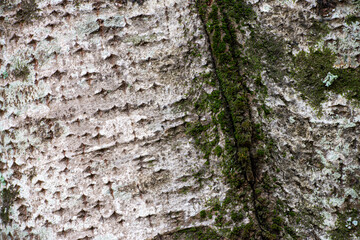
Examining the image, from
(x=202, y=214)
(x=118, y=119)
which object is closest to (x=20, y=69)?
(x=118, y=119)

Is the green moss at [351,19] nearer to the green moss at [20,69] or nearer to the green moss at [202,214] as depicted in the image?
the green moss at [202,214]

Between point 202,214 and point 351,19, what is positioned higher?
point 351,19

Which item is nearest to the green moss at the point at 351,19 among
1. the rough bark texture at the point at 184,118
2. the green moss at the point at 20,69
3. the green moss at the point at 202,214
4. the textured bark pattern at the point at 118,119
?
the rough bark texture at the point at 184,118

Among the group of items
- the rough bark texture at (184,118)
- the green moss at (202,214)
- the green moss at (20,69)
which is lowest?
the green moss at (202,214)

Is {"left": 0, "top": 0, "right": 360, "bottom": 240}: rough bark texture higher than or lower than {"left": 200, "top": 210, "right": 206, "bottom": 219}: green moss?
higher

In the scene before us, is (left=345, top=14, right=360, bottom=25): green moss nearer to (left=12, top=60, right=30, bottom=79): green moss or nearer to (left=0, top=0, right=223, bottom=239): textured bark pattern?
(left=0, top=0, right=223, bottom=239): textured bark pattern

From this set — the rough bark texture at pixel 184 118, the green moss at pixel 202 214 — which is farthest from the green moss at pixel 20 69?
the green moss at pixel 202 214

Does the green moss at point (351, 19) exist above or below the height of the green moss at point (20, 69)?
below

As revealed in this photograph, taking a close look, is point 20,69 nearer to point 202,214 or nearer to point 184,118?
point 184,118

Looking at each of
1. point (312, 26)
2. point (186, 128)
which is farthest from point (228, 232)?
point (312, 26)

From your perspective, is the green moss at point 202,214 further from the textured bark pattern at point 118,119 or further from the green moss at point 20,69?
the green moss at point 20,69

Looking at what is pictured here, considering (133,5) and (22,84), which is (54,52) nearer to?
(22,84)

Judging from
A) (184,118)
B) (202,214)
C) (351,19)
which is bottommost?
(202,214)

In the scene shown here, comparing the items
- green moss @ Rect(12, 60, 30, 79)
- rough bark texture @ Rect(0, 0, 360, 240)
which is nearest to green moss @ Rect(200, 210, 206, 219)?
rough bark texture @ Rect(0, 0, 360, 240)
